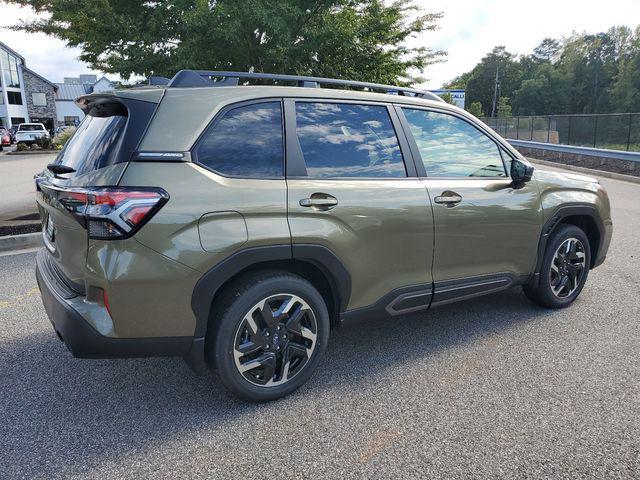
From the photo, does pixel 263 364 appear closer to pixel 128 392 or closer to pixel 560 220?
pixel 128 392

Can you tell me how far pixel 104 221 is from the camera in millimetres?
2422

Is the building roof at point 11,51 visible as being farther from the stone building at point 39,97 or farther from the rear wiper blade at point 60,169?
the rear wiper blade at point 60,169

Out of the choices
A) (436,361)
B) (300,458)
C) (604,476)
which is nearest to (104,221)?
(300,458)

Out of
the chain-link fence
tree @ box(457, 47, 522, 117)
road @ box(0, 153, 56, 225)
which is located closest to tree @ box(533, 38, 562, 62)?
tree @ box(457, 47, 522, 117)

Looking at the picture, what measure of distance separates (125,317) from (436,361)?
2073 millimetres

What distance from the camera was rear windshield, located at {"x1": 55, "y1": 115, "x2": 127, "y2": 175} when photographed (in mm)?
2605

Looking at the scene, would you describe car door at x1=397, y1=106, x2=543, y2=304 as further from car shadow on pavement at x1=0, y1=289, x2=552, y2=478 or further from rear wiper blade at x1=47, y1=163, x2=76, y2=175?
rear wiper blade at x1=47, y1=163, x2=76, y2=175

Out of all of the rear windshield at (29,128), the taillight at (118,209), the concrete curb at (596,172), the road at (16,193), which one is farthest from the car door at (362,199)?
the rear windshield at (29,128)

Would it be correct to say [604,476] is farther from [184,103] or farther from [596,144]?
[596,144]

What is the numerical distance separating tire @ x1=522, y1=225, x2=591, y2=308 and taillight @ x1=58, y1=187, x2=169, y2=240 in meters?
3.22

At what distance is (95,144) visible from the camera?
2754 millimetres

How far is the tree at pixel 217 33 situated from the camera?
8250mm

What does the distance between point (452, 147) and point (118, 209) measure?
7.88ft

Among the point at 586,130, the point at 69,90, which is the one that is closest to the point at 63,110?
the point at 69,90
